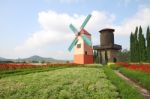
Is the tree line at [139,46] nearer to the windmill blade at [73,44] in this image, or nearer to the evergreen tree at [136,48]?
the evergreen tree at [136,48]

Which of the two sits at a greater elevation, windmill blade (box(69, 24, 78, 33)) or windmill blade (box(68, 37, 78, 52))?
windmill blade (box(69, 24, 78, 33))

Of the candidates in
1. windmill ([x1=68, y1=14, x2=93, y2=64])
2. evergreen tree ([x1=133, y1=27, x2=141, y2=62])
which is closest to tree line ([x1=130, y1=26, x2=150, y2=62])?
evergreen tree ([x1=133, y1=27, x2=141, y2=62])

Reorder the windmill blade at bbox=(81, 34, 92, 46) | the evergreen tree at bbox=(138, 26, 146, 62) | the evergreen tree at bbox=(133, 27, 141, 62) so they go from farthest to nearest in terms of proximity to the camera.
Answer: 1. the evergreen tree at bbox=(133, 27, 141, 62)
2. the evergreen tree at bbox=(138, 26, 146, 62)
3. the windmill blade at bbox=(81, 34, 92, 46)

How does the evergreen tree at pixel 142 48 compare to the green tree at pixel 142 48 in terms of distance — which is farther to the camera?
the evergreen tree at pixel 142 48

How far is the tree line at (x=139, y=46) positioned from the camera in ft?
205

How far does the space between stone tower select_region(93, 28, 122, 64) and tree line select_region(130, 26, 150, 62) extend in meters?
3.96

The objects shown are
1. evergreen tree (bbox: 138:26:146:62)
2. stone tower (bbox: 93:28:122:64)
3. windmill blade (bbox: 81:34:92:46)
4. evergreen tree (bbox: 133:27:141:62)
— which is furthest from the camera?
evergreen tree (bbox: 133:27:141:62)

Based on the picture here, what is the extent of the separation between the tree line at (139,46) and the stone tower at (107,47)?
396cm

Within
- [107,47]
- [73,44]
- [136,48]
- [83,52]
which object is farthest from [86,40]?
[136,48]

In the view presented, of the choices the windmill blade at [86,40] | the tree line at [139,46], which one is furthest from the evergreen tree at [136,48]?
the windmill blade at [86,40]

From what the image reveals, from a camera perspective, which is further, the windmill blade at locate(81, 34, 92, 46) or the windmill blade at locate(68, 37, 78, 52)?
the windmill blade at locate(68, 37, 78, 52)

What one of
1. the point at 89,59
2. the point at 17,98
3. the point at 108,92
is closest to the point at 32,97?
the point at 17,98

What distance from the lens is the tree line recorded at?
205 ft

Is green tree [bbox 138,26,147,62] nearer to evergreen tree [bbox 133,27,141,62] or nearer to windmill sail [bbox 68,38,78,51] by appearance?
evergreen tree [bbox 133,27,141,62]
